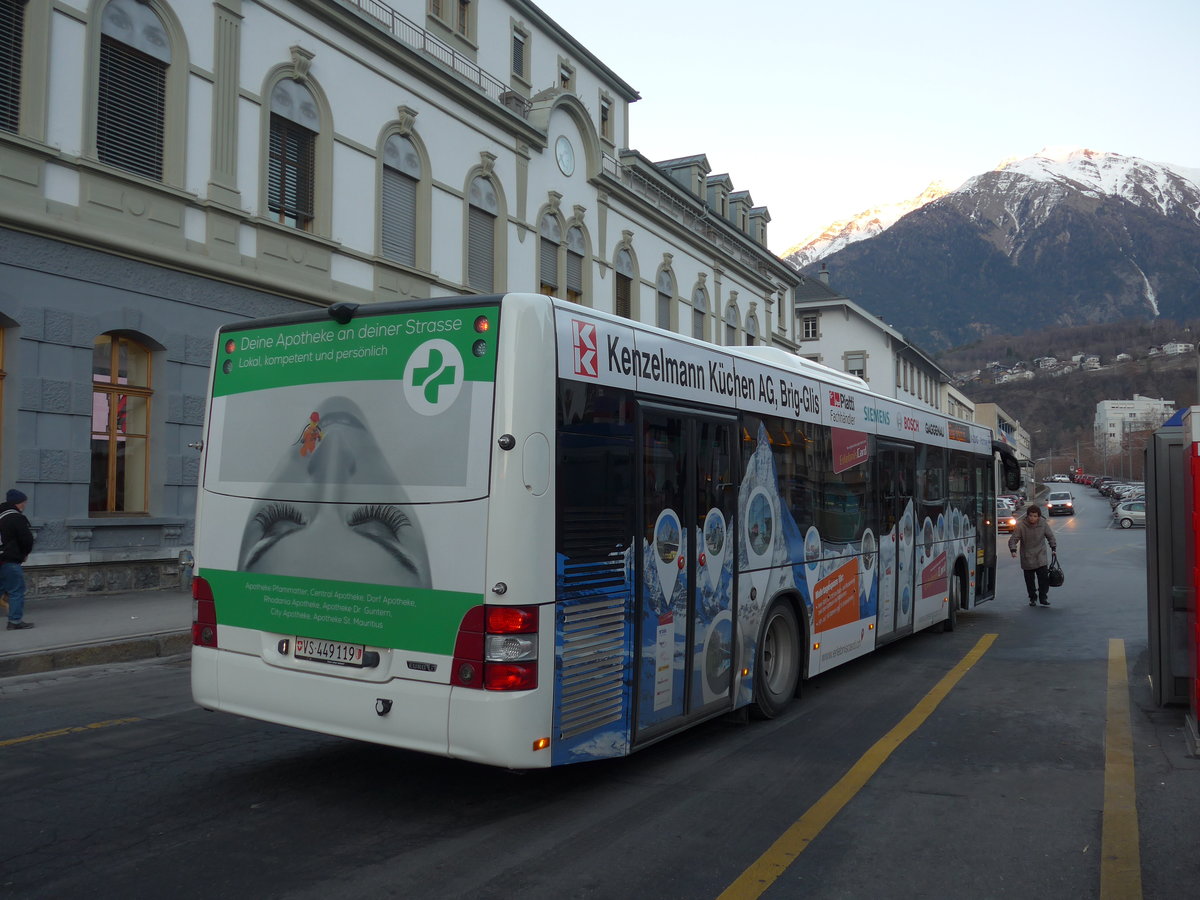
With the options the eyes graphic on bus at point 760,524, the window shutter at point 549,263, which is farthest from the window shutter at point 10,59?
the window shutter at point 549,263

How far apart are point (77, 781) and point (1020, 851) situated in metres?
5.01

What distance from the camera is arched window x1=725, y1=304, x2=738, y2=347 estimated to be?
35.6 meters

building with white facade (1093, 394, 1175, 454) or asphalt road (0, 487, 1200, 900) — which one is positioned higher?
building with white facade (1093, 394, 1175, 454)

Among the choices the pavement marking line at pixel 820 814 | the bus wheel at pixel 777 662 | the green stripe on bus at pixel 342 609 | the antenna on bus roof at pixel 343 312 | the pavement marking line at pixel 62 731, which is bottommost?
the pavement marking line at pixel 62 731

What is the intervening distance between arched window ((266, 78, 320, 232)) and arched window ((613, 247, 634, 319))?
11696mm

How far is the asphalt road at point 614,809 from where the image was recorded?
441cm

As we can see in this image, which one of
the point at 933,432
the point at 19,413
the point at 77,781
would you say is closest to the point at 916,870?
the point at 77,781

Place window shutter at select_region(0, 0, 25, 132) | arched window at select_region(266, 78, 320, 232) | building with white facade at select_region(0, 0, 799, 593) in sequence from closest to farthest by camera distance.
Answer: window shutter at select_region(0, 0, 25, 132), building with white facade at select_region(0, 0, 799, 593), arched window at select_region(266, 78, 320, 232)

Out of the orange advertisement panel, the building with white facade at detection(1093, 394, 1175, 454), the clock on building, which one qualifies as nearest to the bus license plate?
the orange advertisement panel

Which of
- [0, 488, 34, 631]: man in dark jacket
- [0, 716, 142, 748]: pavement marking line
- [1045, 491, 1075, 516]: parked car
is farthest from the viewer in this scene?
[1045, 491, 1075, 516]: parked car

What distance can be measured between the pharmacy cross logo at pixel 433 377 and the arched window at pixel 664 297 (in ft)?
83.2

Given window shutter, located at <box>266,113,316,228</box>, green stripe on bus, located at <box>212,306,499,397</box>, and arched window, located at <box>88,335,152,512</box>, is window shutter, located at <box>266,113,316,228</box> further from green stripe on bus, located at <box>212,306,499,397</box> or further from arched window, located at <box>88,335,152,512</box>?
green stripe on bus, located at <box>212,306,499,397</box>

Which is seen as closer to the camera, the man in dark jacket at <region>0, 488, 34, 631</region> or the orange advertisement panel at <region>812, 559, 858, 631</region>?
the orange advertisement panel at <region>812, 559, 858, 631</region>

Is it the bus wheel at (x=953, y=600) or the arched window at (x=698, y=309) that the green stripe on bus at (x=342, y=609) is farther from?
the arched window at (x=698, y=309)
